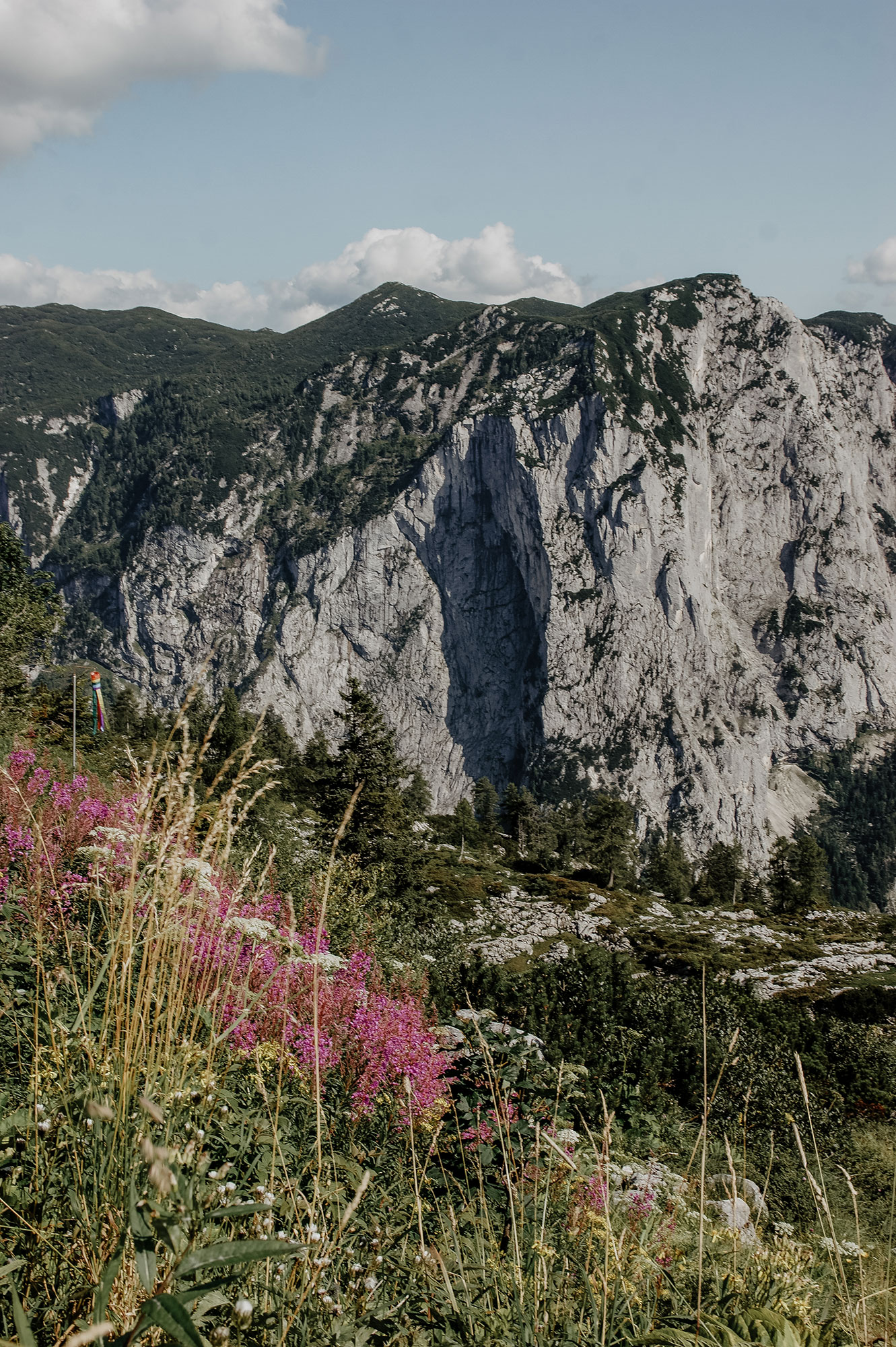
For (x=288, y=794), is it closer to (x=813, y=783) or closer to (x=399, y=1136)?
(x=399, y=1136)

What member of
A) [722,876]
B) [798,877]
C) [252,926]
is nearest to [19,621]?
[252,926]

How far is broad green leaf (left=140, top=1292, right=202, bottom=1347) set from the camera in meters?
1.25

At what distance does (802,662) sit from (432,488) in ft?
319

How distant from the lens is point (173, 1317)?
1262 mm

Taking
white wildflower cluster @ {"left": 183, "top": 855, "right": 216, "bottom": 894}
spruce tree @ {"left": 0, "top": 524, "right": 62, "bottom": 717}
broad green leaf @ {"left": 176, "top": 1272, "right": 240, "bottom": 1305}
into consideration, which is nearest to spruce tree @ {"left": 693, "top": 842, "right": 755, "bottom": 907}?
spruce tree @ {"left": 0, "top": 524, "right": 62, "bottom": 717}

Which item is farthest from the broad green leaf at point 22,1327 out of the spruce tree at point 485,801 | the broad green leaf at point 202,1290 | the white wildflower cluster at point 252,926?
Answer: the spruce tree at point 485,801

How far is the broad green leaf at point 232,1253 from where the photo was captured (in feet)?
4.51

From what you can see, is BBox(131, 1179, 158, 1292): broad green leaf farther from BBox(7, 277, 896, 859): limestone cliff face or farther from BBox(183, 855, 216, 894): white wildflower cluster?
BBox(7, 277, 896, 859): limestone cliff face

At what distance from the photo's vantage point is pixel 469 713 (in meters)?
184

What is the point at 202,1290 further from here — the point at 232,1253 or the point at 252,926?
the point at 252,926

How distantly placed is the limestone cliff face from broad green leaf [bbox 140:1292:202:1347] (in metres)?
159

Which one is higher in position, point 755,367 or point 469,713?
point 755,367

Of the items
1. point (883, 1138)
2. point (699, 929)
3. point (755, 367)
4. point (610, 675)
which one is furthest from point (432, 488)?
point (883, 1138)

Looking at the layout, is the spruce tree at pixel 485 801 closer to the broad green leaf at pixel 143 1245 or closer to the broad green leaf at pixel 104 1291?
the broad green leaf at pixel 143 1245
